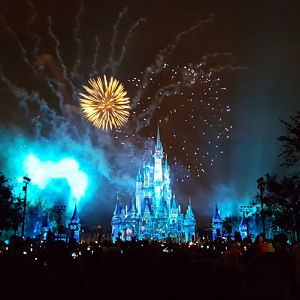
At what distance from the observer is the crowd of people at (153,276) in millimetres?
4520

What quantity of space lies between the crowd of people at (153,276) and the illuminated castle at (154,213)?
116m

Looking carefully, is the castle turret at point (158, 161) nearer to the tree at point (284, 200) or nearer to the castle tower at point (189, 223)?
the castle tower at point (189, 223)

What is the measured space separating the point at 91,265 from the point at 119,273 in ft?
2.66

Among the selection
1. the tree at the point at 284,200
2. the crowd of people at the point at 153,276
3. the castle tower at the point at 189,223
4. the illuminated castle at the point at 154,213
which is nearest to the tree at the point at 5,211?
the tree at the point at 284,200

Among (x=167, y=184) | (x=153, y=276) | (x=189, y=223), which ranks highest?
(x=167, y=184)

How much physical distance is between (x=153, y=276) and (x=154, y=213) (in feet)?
419

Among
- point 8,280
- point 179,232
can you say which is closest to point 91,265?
point 8,280

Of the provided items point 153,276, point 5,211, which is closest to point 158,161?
point 5,211

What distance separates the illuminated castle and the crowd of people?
11561 cm

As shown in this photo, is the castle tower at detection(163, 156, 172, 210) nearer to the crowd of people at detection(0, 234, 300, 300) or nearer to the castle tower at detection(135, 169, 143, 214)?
the castle tower at detection(135, 169, 143, 214)

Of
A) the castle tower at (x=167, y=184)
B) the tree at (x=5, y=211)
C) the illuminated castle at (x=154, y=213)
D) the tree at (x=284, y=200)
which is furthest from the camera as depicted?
the castle tower at (x=167, y=184)

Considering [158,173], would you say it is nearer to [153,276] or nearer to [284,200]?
[284,200]

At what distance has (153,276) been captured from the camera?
10.8 meters

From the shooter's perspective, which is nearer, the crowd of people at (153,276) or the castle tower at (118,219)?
the crowd of people at (153,276)
